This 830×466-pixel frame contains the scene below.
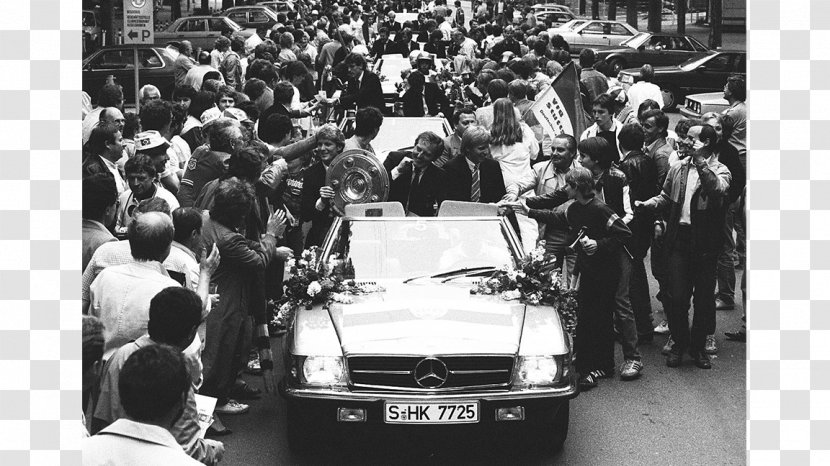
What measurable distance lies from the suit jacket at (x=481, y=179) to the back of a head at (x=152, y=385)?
6.24 metres

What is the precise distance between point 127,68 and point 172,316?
24714mm

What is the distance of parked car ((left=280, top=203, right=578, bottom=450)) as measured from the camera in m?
7.25

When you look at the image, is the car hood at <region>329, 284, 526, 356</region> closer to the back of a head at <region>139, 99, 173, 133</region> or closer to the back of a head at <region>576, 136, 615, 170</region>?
the back of a head at <region>576, 136, 615, 170</region>

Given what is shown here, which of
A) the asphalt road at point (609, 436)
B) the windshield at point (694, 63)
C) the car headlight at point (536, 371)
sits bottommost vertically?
the asphalt road at point (609, 436)

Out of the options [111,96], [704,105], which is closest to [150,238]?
[111,96]

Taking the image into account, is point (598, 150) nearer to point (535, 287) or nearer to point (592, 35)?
point (535, 287)

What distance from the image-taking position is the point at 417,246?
28.4 ft

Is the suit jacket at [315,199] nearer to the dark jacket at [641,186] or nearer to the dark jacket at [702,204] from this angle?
the dark jacket at [641,186]

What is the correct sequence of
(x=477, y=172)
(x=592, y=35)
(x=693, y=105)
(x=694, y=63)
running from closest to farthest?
(x=477, y=172)
(x=693, y=105)
(x=694, y=63)
(x=592, y=35)

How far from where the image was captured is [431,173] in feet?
33.8

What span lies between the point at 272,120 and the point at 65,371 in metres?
5.89

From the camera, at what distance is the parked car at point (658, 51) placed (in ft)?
116

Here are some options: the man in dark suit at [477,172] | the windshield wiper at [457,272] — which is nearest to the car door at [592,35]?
the man in dark suit at [477,172]

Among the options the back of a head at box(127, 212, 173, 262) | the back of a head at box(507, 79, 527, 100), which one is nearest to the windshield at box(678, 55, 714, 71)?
the back of a head at box(507, 79, 527, 100)
